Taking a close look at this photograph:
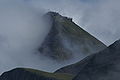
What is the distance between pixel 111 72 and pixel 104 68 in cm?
425

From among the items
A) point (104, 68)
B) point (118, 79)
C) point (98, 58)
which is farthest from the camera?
point (98, 58)

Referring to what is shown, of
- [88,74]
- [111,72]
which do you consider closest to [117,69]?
[111,72]

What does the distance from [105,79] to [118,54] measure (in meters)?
15.4

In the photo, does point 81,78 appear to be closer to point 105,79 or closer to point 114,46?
point 105,79

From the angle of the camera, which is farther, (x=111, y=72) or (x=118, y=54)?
(x=118, y=54)

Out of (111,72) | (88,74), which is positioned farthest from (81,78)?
(111,72)

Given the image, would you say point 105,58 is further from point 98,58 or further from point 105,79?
point 105,79

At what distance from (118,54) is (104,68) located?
9507 millimetres

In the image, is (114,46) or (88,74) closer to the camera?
(88,74)

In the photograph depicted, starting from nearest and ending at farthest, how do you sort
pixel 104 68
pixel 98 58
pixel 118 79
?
pixel 118 79, pixel 104 68, pixel 98 58

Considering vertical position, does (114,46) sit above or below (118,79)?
above

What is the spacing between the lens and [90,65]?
143250 mm

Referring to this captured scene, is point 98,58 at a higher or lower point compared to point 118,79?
higher

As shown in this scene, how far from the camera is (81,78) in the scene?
452 feet
